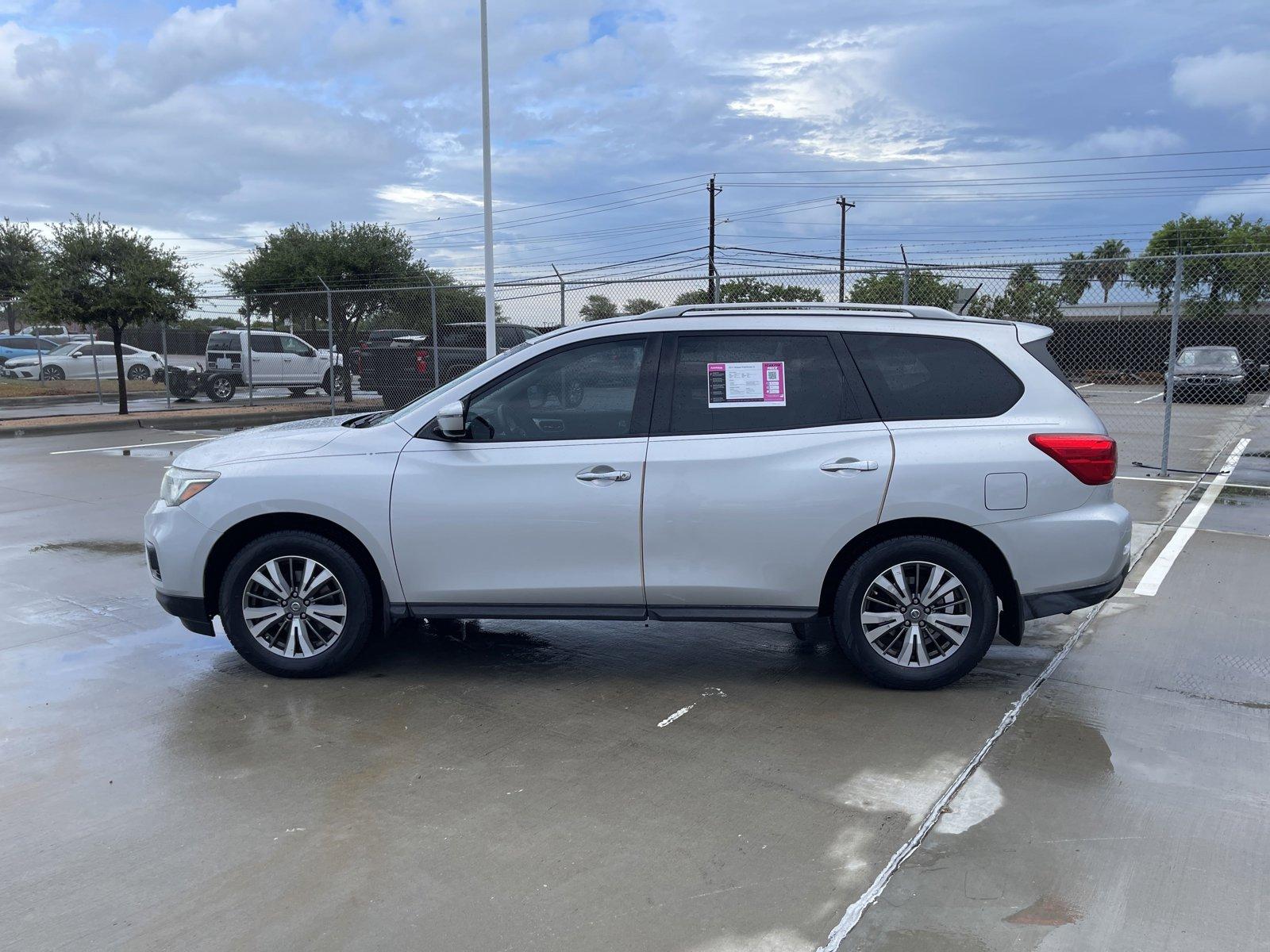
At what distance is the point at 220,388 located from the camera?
25.2 m

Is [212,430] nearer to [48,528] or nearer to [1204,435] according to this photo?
[48,528]

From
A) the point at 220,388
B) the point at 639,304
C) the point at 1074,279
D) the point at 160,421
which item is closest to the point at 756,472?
the point at 1074,279

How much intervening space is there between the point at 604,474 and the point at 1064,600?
2288 mm

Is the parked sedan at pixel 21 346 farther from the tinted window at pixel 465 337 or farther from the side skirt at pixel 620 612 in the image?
the side skirt at pixel 620 612

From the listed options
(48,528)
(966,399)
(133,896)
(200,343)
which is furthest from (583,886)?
(200,343)

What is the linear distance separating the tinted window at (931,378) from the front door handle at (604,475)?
1.29 m

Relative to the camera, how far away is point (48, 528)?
9.11 m

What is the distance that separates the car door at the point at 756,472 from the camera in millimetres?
4832

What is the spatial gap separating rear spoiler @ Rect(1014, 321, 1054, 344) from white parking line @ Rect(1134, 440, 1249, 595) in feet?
8.51

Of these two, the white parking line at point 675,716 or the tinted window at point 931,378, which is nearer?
the white parking line at point 675,716

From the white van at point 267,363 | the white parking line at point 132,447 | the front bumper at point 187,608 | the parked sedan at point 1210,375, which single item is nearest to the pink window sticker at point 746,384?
the front bumper at point 187,608

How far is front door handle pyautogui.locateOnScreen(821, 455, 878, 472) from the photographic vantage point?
15.8 ft

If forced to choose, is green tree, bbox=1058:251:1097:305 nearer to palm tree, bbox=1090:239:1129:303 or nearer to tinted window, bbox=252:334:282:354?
palm tree, bbox=1090:239:1129:303

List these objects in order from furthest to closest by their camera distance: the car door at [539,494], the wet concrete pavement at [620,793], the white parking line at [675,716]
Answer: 1. the car door at [539,494]
2. the white parking line at [675,716]
3. the wet concrete pavement at [620,793]
